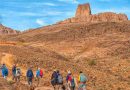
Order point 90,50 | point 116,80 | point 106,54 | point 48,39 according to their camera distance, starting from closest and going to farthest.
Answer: point 116,80 < point 106,54 < point 90,50 < point 48,39

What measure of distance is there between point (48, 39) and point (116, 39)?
25889 mm

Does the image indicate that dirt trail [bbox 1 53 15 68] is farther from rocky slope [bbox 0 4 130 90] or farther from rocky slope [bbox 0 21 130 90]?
rocky slope [bbox 0 21 130 90]

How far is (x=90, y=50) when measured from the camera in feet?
336

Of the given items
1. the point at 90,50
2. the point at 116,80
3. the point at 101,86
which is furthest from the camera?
the point at 90,50

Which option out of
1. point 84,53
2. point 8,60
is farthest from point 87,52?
point 8,60

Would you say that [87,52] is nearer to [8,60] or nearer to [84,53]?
[84,53]

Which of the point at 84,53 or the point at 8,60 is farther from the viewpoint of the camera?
the point at 84,53

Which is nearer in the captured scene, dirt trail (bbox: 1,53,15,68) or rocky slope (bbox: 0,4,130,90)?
dirt trail (bbox: 1,53,15,68)

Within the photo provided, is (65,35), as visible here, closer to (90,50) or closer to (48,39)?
(48,39)

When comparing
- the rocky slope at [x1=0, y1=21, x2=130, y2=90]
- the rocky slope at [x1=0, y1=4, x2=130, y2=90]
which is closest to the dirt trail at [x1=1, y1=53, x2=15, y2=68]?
the rocky slope at [x1=0, y1=4, x2=130, y2=90]

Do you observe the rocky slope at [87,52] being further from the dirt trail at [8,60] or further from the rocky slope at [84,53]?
the dirt trail at [8,60]

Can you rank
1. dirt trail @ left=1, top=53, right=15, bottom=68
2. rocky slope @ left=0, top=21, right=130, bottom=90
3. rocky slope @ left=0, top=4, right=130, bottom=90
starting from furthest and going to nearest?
rocky slope @ left=0, top=21, right=130, bottom=90 → rocky slope @ left=0, top=4, right=130, bottom=90 → dirt trail @ left=1, top=53, right=15, bottom=68

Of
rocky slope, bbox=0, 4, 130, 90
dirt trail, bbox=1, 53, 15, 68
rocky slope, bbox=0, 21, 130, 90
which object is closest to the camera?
dirt trail, bbox=1, 53, 15, 68

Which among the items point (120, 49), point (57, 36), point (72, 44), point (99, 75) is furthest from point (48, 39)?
point (99, 75)
